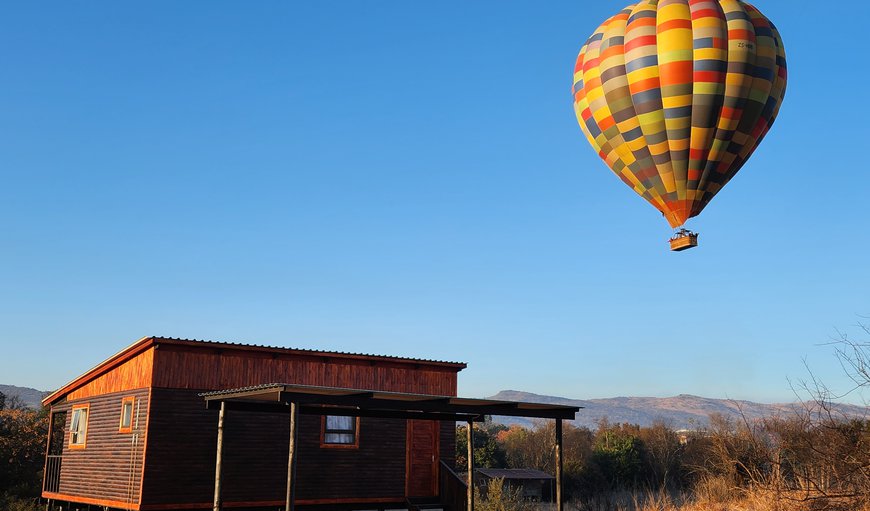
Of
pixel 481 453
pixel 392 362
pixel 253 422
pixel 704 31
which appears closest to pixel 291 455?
pixel 253 422

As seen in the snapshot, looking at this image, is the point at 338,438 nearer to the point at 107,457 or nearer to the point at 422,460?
the point at 422,460

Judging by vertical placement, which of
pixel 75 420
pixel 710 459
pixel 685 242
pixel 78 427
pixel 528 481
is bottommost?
pixel 528 481

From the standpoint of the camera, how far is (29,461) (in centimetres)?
3475

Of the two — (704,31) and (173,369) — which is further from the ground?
(704,31)

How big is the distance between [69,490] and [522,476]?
23.3 metres

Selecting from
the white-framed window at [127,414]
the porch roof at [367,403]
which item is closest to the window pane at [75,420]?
the white-framed window at [127,414]

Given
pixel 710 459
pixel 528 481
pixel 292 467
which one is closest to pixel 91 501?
pixel 292 467

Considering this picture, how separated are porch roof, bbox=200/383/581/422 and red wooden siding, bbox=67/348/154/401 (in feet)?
11.3

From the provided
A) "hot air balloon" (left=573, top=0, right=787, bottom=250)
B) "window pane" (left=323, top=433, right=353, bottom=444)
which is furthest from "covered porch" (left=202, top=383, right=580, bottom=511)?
"hot air balloon" (left=573, top=0, right=787, bottom=250)

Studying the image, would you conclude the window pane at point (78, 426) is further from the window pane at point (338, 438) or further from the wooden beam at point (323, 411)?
the wooden beam at point (323, 411)

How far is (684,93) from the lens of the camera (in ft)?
68.2

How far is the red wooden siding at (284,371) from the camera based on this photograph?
67.9 feet

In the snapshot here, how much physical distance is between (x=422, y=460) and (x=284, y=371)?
5036mm

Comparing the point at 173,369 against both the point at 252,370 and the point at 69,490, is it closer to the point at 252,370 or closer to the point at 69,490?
the point at 252,370
